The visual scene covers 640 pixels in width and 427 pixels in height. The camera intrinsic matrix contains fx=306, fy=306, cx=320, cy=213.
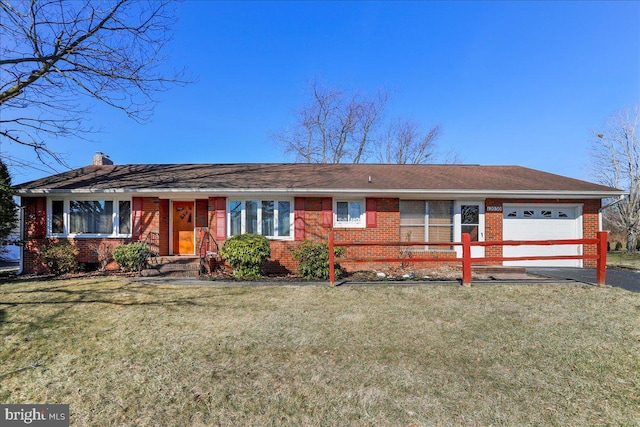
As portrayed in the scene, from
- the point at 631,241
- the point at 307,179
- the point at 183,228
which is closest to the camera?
the point at 307,179

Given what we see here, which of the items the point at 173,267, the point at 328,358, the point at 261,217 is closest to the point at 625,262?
the point at 261,217

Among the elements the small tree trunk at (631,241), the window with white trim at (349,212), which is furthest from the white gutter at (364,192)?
the small tree trunk at (631,241)

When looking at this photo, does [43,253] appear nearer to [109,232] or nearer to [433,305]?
[109,232]

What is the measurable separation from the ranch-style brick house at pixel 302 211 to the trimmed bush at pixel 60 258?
435 millimetres

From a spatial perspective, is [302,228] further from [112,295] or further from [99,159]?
[99,159]

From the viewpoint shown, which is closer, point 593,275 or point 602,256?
point 602,256

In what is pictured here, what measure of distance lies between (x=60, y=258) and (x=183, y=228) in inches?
148

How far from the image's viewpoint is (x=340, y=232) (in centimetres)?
1038

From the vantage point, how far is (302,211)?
10305 mm

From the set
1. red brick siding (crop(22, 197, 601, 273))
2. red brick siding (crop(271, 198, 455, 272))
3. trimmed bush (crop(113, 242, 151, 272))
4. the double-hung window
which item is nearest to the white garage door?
red brick siding (crop(22, 197, 601, 273))

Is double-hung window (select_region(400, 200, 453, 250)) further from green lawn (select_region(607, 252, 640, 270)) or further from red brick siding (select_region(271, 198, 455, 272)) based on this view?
green lawn (select_region(607, 252, 640, 270))

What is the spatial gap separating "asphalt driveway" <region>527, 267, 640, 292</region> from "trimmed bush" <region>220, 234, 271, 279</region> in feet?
26.6

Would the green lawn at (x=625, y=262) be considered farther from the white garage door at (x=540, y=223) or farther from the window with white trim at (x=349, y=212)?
the window with white trim at (x=349, y=212)

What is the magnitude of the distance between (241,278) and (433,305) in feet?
16.9
